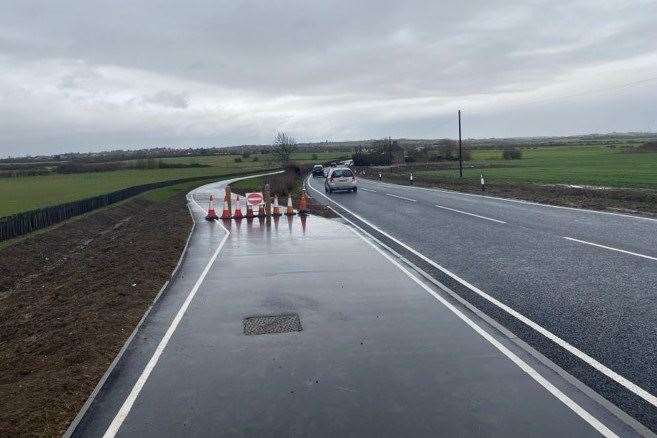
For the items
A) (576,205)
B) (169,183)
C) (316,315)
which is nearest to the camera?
(316,315)

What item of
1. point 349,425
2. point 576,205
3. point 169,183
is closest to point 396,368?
point 349,425

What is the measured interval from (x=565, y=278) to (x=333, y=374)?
5.78 m

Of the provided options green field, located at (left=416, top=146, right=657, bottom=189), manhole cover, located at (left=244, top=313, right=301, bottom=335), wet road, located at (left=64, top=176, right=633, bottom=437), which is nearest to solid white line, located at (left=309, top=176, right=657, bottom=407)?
→ wet road, located at (left=64, top=176, right=633, bottom=437)

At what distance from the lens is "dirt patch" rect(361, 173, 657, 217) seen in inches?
894

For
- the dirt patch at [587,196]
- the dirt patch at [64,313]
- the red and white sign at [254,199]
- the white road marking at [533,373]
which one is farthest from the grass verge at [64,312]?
the dirt patch at [587,196]

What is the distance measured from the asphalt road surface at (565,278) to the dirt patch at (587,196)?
2.46m

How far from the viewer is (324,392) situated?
5.89 meters

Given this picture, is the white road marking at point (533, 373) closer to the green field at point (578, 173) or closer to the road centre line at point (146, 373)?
the road centre line at point (146, 373)

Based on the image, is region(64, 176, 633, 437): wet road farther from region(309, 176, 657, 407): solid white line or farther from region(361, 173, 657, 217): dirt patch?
region(361, 173, 657, 217): dirt patch

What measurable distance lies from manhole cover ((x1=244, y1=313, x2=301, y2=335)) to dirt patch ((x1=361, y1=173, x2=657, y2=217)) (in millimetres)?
15937

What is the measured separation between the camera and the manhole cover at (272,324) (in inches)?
321

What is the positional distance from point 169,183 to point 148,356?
5415 cm

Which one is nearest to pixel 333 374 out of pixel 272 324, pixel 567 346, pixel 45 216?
pixel 272 324

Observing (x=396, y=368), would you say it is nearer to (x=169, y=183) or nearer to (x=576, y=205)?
(x=576, y=205)
